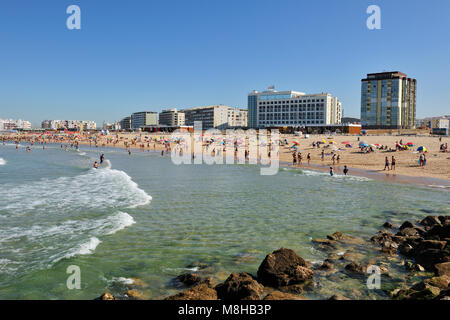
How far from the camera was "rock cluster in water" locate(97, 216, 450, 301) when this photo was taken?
708 centimetres

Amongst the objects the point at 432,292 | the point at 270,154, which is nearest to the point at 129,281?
the point at 432,292

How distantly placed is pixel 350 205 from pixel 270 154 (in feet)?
117

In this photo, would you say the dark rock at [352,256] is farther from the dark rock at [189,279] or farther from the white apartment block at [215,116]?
the white apartment block at [215,116]

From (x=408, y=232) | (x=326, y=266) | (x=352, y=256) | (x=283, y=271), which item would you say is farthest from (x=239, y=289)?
(x=408, y=232)

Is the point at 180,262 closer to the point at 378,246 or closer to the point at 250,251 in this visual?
the point at 250,251

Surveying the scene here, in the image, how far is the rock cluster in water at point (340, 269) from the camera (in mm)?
7082

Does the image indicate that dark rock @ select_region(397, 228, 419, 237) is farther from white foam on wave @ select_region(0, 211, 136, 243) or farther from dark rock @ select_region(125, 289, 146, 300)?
white foam on wave @ select_region(0, 211, 136, 243)

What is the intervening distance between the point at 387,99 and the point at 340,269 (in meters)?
129

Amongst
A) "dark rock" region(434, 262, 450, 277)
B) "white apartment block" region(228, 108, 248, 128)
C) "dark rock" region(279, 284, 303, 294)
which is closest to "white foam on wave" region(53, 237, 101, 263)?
"dark rock" region(279, 284, 303, 294)

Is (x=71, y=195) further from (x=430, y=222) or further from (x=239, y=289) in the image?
(x=430, y=222)

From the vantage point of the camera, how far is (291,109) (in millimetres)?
135125

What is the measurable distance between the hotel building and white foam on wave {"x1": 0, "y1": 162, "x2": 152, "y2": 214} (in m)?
107

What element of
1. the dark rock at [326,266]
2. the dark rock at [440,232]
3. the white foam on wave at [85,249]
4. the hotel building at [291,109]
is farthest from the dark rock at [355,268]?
the hotel building at [291,109]

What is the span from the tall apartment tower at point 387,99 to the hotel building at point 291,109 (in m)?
12.1
